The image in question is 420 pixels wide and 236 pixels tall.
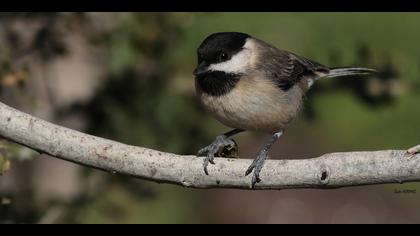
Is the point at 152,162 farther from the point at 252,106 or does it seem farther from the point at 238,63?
the point at 238,63

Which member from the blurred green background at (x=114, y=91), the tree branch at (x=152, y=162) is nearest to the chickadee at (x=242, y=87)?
the blurred green background at (x=114, y=91)

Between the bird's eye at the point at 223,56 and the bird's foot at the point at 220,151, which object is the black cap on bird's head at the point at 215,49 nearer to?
the bird's eye at the point at 223,56

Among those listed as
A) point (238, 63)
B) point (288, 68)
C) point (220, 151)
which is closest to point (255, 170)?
point (220, 151)

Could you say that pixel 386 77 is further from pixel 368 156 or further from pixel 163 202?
pixel 163 202

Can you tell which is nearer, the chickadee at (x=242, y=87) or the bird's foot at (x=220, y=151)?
the bird's foot at (x=220, y=151)

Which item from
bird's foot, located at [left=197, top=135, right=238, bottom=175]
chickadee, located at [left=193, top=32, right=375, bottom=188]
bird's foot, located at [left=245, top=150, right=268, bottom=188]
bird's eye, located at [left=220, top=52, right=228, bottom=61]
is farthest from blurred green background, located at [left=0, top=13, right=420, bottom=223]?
bird's foot, located at [left=245, top=150, right=268, bottom=188]

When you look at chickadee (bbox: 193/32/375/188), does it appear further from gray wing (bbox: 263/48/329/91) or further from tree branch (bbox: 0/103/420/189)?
tree branch (bbox: 0/103/420/189)

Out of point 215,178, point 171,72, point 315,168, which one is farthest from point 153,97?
point 315,168

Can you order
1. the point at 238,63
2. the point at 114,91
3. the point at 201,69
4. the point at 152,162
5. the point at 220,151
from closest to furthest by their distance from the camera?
1. the point at 152,162
2. the point at 220,151
3. the point at 201,69
4. the point at 238,63
5. the point at 114,91
